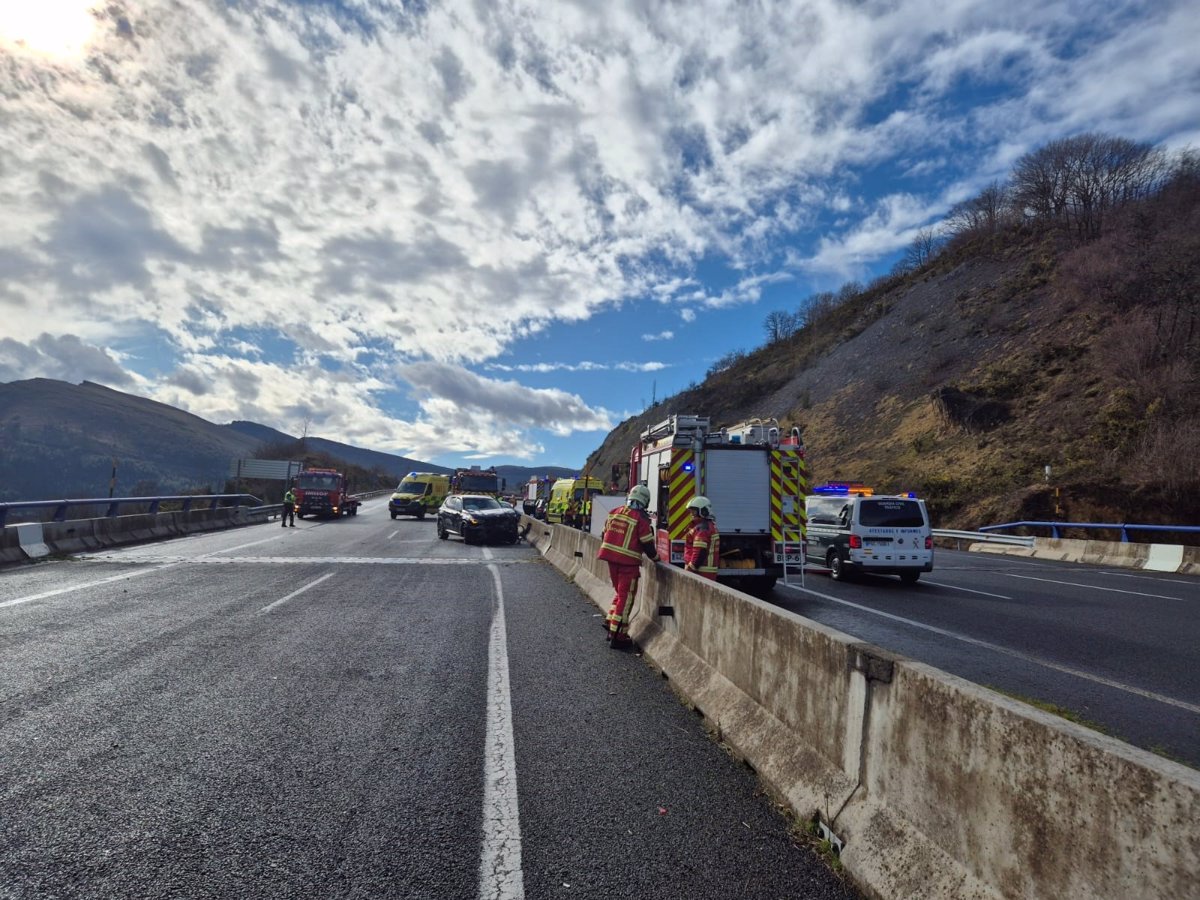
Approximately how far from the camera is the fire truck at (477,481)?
122 feet

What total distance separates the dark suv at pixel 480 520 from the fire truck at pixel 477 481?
12.5 metres

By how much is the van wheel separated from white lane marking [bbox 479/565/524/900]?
1024cm

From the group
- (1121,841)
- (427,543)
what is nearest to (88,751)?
(1121,841)

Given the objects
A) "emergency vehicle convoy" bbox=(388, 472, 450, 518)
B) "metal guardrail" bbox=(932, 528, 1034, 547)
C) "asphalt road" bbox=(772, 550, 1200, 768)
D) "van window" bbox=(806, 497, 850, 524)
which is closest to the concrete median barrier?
"asphalt road" bbox=(772, 550, 1200, 768)

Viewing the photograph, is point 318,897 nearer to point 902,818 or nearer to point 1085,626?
point 902,818

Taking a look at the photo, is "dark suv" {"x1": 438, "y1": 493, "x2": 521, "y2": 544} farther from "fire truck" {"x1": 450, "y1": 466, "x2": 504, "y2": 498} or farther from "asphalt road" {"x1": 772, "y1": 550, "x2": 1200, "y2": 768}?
"fire truck" {"x1": 450, "y1": 466, "x2": 504, "y2": 498}

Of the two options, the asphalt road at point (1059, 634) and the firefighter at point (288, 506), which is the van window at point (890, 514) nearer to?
the asphalt road at point (1059, 634)

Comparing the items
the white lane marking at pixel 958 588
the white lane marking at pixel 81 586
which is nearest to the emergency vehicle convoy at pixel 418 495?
the white lane marking at pixel 81 586

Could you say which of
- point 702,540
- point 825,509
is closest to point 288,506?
point 825,509

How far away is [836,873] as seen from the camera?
3.20 meters

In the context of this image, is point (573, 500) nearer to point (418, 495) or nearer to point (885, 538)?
point (418, 495)

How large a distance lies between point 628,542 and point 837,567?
8.75 m

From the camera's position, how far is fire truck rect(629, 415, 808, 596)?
12.2 meters

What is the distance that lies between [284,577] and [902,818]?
12022 mm
